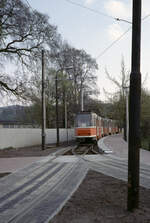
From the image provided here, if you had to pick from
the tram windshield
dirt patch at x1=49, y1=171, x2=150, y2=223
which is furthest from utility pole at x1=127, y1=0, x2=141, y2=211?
the tram windshield

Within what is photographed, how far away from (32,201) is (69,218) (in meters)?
1.72

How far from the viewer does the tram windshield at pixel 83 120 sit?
87.1 feet

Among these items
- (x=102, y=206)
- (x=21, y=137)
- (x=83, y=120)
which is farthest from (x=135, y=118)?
(x=21, y=137)

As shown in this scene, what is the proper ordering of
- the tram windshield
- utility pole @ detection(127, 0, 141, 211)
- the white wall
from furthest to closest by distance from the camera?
the tram windshield → the white wall → utility pole @ detection(127, 0, 141, 211)

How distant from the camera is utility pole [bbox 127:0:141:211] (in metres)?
5.36

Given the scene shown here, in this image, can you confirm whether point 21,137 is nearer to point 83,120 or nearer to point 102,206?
point 83,120

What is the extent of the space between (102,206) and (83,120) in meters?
21.0

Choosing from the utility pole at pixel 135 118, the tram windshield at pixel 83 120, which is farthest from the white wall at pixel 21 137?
the utility pole at pixel 135 118

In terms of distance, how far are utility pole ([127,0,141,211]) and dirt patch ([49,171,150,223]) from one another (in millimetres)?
338

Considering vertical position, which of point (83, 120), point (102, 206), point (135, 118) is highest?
point (135, 118)

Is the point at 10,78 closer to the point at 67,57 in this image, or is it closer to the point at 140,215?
the point at 140,215

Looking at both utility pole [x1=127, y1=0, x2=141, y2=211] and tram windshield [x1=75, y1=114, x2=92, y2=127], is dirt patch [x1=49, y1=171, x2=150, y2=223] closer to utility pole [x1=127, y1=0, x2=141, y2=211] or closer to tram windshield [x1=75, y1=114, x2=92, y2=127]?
utility pole [x1=127, y1=0, x2=141, y2=211]

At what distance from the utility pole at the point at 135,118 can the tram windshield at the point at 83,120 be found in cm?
2102

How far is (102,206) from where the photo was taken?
18.6 feet
